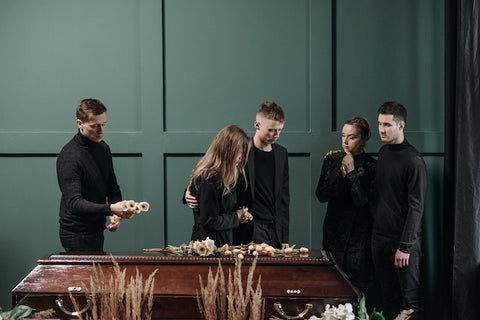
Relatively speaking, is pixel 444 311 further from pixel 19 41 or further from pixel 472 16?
pixel 19 41

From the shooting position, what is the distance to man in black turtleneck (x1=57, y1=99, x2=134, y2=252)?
4211 millimetres

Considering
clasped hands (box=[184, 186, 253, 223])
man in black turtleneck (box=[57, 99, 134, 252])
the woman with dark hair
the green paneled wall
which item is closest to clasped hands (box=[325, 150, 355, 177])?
the woman with dark hair

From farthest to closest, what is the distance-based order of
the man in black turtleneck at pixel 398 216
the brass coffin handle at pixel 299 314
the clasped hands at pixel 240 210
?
the man in black turtleneck at pixel 398 216 < the clasped hands at pixel 240 210 < the brass coffin handle at pixel 299 314

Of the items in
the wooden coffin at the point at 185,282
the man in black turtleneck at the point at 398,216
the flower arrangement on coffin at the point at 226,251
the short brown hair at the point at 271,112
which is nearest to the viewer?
the wooden coffin at the point at 185,282

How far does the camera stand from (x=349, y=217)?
15.7 ft

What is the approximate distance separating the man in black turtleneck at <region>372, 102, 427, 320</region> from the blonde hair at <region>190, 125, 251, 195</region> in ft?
3.88

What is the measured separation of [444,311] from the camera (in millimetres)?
5000

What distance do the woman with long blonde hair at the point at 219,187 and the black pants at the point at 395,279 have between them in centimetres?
117

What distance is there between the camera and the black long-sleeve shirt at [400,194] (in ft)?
14.9

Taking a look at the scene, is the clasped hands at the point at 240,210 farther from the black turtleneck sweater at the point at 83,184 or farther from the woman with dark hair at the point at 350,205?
the woman with dark hair at the point at 350,205

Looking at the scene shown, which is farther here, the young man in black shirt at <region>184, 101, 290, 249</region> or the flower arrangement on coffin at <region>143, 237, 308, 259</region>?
the young man in black shirt at <region>184, 101, 290, 249</region>

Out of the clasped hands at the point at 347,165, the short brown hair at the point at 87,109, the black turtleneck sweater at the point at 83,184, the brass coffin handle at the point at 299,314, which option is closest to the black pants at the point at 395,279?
the clasped hands at the point at 347,165

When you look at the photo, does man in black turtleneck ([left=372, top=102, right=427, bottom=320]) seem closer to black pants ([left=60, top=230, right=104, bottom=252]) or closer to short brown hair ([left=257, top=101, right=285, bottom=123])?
short brown hair ([left=257, top=101, right=285, bottom=123])

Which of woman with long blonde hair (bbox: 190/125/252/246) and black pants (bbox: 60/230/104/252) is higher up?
woman with long blonde hair (bbox: 190/125/252/246)
